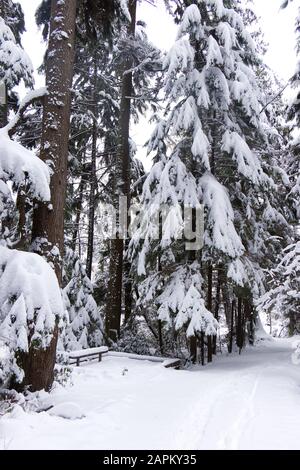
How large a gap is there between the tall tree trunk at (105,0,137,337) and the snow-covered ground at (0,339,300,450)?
376 cm

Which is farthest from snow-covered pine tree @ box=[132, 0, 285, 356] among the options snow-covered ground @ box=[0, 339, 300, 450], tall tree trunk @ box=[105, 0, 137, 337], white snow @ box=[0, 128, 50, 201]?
white snow @ box=[0, 128, 50, 201]

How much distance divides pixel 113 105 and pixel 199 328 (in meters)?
10.9

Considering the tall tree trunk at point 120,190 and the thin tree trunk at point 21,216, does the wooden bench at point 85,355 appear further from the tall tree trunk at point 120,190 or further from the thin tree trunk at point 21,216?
the thin tree trunk at point 21,216

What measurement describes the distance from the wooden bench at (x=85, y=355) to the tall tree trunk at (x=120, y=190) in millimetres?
2305

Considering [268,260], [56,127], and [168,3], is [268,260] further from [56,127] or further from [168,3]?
[56,127]

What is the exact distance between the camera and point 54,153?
7297 millimetres

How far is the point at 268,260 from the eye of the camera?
49.5ft

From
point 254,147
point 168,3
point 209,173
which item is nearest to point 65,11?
point 168,3

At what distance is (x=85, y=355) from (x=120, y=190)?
20.0 ft

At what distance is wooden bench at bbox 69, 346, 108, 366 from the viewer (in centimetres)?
1063

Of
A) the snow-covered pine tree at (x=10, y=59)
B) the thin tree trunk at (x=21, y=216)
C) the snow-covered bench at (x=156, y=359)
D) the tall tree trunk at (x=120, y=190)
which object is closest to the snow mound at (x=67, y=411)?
the thin tree trunk at (x=21, y=216)

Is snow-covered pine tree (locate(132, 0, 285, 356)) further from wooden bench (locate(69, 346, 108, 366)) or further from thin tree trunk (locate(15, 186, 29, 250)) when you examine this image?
thin tree trunk (locate(15, 186, 29, 250))

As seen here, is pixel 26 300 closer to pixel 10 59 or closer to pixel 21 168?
pixel 21 168

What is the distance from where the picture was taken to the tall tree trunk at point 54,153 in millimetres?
6782
